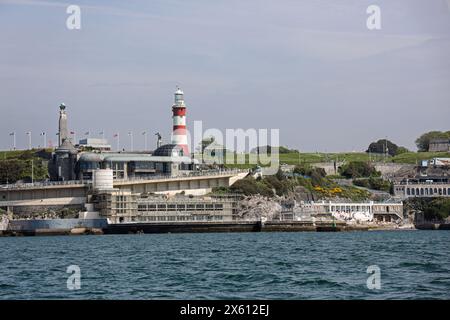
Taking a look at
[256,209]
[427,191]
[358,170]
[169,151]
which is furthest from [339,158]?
[256,209]

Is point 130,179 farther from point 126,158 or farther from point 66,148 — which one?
point 66,148

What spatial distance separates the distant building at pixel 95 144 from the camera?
153000 mm

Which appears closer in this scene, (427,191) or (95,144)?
(95,144)

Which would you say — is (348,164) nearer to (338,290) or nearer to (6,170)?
(6,170)

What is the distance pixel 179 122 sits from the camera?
138500 millimetres

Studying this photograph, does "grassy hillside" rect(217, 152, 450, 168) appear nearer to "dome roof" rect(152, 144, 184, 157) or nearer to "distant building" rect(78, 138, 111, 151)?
"distant building" rect(78, 138, 111, 151)

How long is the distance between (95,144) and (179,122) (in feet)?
68.5

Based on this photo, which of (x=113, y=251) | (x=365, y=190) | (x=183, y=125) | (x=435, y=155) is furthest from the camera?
(x=435, y=155)

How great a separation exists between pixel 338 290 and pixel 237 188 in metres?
97.3

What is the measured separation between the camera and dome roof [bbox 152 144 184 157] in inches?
5276

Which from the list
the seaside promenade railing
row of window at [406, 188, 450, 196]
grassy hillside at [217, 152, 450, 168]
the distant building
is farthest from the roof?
grassy hillside at [217, 152, 450, 168]

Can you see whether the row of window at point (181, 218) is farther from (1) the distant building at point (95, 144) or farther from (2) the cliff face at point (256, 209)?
(1) the distant building at point (95, 144)
